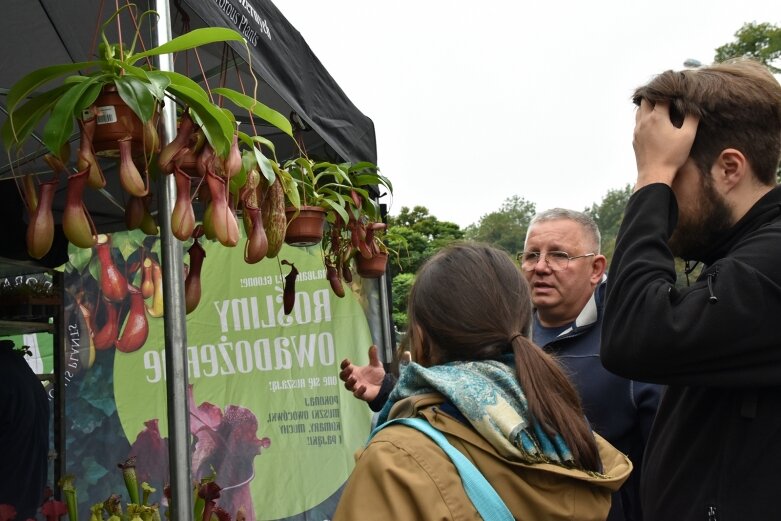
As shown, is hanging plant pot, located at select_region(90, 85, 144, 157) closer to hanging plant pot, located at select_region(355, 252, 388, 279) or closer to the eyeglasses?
the eyeglasses

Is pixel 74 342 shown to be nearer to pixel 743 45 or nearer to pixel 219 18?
pixel 219 18

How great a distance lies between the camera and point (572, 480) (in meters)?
1.35

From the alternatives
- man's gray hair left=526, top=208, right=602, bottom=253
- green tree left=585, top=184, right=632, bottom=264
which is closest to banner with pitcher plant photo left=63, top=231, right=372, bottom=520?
man's gray hair left=526, top=208, right=602, bottom=253

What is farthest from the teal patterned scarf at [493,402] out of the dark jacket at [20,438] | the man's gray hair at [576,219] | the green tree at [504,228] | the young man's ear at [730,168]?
the green tree at [504,228]

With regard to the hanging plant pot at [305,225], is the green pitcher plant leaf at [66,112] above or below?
above

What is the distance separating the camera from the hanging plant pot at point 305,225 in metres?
2.72

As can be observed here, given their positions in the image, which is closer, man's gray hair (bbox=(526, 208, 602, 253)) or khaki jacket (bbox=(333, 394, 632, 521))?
khaki jacket (bbox=(333, 394, 632, 521))

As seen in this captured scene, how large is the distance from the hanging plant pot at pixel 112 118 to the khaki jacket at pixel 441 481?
903 millimetres

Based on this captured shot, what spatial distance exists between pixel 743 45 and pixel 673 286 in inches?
1106

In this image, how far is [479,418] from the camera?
1290mm

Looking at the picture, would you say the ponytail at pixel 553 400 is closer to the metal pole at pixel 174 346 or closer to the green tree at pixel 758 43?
the metal pole at pixel 174 346

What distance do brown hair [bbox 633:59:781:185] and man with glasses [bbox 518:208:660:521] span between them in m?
1.04

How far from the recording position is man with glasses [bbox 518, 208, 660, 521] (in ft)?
7.55

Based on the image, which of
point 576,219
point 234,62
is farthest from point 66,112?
point 576,219
